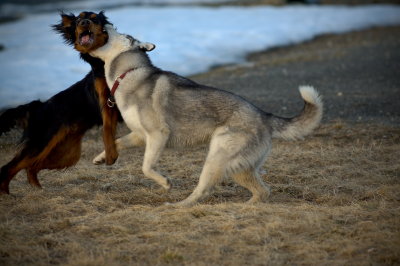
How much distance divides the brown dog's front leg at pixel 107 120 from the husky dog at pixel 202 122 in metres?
0.28

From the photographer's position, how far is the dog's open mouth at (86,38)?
6695 mm

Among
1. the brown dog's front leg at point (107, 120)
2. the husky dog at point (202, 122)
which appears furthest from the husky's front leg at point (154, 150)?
the brown dog's front leg at point (107, 120)

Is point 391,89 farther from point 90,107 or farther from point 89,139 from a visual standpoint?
point 90,107

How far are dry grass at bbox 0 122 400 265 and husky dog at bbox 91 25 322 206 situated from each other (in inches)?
15.7

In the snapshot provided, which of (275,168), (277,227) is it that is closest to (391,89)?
(275,168)

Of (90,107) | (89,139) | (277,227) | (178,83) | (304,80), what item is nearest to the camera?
(277,227)

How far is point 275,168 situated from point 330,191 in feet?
3.88

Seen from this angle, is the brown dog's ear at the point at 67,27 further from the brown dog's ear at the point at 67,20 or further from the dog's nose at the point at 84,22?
the dog's nose at the point at 84,22

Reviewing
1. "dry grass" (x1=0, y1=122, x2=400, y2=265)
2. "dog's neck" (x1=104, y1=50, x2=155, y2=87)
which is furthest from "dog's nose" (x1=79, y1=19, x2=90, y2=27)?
"dry grass" (x1=0, y1=122, x2=400, y2=265)

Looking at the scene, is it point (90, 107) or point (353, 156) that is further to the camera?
point (353, 156)

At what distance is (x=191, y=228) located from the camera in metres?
5.42

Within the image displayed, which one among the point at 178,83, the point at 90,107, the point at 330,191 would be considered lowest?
the point at 330,191

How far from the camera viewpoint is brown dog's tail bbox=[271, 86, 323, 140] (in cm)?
618

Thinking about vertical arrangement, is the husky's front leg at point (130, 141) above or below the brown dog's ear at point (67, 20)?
below
